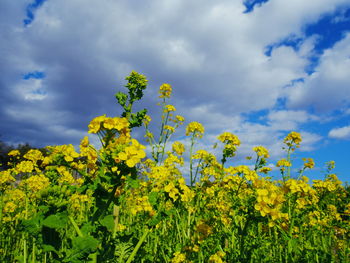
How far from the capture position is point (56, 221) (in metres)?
1.90

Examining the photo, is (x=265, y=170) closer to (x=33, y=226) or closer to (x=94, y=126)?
(x=94, y=126)

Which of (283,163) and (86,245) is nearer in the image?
(86,245)

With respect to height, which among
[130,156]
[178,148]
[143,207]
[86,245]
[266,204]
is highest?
[178,148]

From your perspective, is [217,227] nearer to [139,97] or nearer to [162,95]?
[139,97]

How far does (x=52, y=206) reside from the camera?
6.58 ft

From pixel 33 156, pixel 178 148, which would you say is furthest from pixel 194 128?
pixel 33 156

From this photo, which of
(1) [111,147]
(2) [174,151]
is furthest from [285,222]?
(1) [111,147]

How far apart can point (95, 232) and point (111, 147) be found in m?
0.74

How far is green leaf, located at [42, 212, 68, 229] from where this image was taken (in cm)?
185

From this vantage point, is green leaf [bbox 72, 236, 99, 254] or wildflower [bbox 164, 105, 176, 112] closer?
green leaf [bbox 72, 236, 99, 254]

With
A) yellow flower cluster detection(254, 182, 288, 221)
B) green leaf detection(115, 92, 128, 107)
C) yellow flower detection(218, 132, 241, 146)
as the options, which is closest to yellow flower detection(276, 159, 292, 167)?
yellow flower detection(218, 132, 241, 146)

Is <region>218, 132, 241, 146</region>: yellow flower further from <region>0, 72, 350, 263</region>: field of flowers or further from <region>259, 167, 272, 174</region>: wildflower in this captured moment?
<region>259, 167, 272, 174</region>: wildflower

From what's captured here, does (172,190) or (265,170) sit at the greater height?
(265,170)

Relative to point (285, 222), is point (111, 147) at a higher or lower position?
higher
